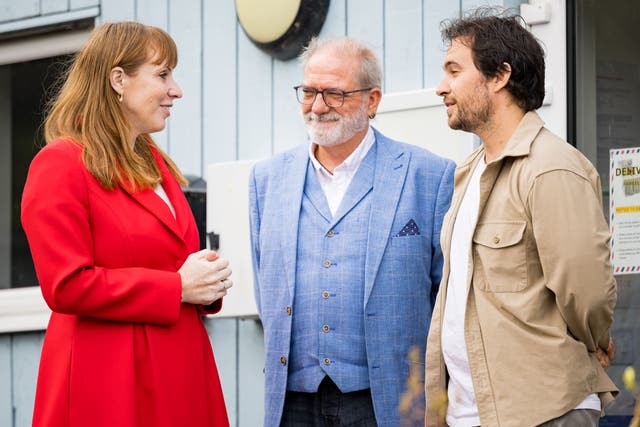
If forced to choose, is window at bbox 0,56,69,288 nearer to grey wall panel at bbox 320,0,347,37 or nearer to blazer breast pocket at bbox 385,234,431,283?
grey wall panel at bbox 320,0,347,37

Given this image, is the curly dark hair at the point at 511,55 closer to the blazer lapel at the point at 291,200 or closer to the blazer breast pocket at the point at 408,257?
the blazer breast pocket at the point at 408,257

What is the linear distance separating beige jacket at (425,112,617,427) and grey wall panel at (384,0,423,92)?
5.81 ft

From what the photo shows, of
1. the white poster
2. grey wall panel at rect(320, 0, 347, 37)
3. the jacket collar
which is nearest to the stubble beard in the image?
the jacket collar

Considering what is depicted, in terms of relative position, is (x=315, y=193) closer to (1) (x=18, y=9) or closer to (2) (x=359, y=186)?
(2) (x=359, y=186)

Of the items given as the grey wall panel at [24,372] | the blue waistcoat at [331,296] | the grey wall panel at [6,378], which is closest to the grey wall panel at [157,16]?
the grey wall panel at [24,372]

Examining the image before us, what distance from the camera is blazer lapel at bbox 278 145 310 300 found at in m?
3.70

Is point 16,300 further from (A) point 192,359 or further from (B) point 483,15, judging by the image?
(B) point 483,15

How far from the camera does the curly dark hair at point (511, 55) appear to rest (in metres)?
3.24

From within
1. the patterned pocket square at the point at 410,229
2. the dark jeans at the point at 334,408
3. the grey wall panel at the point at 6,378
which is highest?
the patterned pocket square at the point at 410,229

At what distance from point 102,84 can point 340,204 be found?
0.86m

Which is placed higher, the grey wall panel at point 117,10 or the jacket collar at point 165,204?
the grey wall panel at point 117,10

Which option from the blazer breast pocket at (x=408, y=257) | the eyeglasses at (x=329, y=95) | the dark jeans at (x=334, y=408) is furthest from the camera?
the eyeglasses at (x=329, y=95)

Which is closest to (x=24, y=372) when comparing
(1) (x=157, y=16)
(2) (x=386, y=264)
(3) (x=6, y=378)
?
(3) (x=6, y=378)

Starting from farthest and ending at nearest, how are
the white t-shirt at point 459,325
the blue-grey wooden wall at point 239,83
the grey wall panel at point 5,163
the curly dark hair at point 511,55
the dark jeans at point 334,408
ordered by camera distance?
1. the grey wall panel at point 5,163
2. the blue-grey wooden wall at point 239,83
3. the dark jeans at point 334,408
4. the curly dark hair at point 511,55
5. the white t-shirt at point 459,325
